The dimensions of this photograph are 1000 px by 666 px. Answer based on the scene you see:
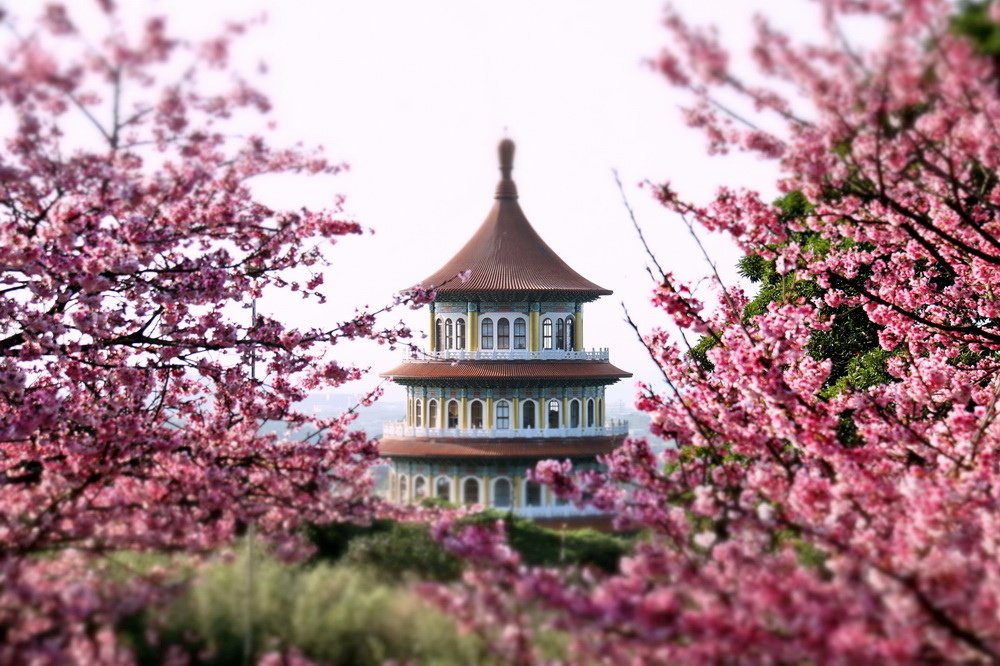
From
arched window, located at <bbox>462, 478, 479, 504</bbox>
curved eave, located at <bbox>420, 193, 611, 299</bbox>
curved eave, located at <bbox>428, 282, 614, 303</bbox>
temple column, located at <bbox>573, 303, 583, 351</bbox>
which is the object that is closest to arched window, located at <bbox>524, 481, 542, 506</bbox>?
arched window, located at <bbox>462, 478, 479, 504</bbox>

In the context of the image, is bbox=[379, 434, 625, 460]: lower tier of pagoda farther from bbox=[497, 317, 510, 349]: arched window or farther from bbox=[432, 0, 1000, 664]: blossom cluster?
bbox=[432, 0, 1000, 664]: blossom cluster

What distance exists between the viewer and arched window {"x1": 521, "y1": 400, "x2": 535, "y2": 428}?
2074 inches

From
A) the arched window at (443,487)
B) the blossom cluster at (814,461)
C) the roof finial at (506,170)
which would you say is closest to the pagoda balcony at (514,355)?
the arched window at (443,487)

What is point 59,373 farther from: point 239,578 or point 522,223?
point 522,223

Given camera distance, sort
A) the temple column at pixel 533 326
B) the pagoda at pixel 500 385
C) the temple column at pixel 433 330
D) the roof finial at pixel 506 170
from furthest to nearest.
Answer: the roof finial at pixel 506 170 < the temple column at pixel 433 330 < the temple column at pixel 533 326 < the pagoda at pixel 500 385

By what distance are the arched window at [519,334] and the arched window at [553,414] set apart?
269 centimetres

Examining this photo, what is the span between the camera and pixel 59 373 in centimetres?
1072

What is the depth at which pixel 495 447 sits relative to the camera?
51.9 metres

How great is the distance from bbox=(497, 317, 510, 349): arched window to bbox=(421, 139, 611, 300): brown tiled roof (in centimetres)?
174

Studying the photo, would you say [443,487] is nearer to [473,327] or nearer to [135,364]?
[473,327]

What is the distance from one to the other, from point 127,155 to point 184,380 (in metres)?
4.14

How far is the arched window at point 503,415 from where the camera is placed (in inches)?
2073

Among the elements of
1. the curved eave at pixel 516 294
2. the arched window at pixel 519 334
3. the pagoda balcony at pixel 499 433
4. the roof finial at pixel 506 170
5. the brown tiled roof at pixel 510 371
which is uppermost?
the roof finial at pixel 506 170

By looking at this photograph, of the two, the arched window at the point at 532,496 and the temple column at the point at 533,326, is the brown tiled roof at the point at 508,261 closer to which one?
the temple column at the point at 533,326
